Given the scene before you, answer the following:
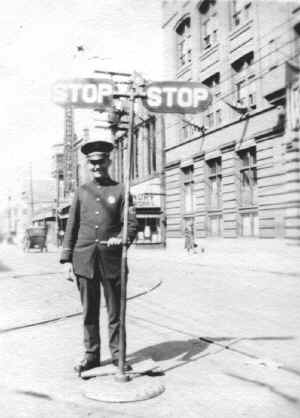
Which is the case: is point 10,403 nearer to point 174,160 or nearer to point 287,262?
point 287,262

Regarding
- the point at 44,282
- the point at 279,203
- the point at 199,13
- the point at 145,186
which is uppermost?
the point at 199,13

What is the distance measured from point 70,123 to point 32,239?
21559 mm

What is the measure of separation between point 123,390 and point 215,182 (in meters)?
16.0

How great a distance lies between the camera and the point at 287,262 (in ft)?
48.9

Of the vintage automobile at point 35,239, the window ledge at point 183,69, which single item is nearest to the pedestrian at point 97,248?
the window ledge at point 183,69

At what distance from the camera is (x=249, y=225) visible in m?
17.3

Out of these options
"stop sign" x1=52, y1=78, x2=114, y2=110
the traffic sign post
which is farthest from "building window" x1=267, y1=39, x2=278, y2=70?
"stop sign" x1=52, y1=78, x2=114, y2=110

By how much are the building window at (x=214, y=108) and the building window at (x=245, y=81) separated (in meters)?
1.17

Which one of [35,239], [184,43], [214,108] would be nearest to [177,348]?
[214,108]

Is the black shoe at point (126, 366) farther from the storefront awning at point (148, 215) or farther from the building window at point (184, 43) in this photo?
the storefront awning at point (148, 215)

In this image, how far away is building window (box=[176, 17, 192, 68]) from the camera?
21141 millimetres

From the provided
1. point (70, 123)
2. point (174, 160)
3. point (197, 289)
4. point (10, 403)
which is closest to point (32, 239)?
point (174, 160)

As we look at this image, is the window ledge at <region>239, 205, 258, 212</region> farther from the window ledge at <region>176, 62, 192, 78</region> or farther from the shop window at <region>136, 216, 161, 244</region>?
the shop window at <region>136, 216, 161, 244</region>

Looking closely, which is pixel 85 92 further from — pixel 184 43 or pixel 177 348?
pixel 184 43
